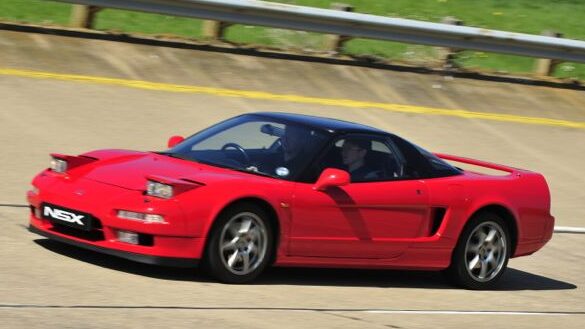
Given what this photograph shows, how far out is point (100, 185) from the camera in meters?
8.52

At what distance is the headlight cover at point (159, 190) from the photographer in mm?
8203

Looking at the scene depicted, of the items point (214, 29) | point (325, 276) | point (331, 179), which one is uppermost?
point (214, 29)

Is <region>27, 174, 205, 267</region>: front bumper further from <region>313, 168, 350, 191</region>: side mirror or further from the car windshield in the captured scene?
<region>313, 168, 350, 191</region>: side mirror

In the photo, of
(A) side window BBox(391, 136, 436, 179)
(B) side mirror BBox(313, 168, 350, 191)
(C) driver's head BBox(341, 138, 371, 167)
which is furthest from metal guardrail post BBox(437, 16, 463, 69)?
(B) side mirror BBox(313, 168, 350, 191)

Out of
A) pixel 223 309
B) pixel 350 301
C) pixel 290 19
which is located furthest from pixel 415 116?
pixel 223 309

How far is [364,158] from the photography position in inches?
372

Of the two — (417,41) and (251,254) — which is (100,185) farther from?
(417,41)

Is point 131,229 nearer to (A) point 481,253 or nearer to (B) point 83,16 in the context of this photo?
(A) point 481,253

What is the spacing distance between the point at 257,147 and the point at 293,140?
10.5 inches

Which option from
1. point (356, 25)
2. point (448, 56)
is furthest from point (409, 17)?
point (356, 25)

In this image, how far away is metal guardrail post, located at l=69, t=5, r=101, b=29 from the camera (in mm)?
15242

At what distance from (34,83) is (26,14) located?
3.31 meters

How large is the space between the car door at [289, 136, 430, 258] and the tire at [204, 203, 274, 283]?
256 millimetres

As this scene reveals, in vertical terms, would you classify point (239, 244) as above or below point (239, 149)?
below
